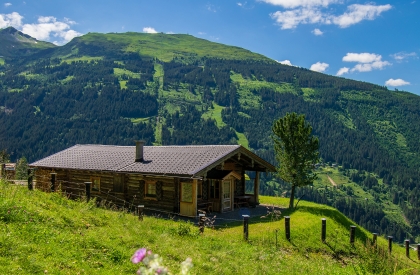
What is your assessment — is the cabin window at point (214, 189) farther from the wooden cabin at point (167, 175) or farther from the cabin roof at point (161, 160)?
the cabin roof at point (161, 160)

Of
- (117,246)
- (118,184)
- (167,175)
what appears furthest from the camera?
(118,184)

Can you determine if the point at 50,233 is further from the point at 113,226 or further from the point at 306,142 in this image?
the point at 306,142

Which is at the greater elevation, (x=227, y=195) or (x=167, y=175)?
(x=167, y=175)

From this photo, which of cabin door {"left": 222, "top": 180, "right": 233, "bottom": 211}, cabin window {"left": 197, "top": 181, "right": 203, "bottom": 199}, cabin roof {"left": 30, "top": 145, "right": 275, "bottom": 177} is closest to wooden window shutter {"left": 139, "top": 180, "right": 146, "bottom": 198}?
cabin roof {"left": 30, "top": 145, "right": 275, "bottom": 177}

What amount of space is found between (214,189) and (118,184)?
6.89 m

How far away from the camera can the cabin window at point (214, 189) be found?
25.5 m

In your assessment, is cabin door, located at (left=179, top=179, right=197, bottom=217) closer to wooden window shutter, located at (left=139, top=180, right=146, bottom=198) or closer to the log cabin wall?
the log cabin wall

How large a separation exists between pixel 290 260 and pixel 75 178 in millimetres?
20330

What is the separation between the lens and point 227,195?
26031mm

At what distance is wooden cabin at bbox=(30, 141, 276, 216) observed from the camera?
23.0m

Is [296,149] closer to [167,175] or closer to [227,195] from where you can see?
[227,195]

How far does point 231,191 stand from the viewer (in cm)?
2620

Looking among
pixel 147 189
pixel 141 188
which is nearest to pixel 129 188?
pixel 141 188

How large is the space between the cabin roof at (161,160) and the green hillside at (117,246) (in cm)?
575
